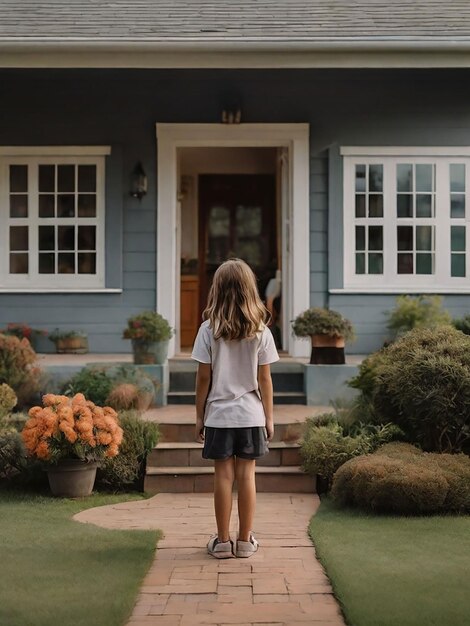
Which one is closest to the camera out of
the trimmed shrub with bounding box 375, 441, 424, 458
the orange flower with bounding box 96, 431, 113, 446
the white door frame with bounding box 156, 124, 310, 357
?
the trimmed shrub with bounding box 375, 441, 424, 458

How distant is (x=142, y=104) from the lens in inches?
389

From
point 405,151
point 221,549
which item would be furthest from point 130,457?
point 405,151

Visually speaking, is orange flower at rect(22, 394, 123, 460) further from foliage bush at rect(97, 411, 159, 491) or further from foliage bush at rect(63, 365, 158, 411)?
foliage bush at rect(63, 365, 158, 411)

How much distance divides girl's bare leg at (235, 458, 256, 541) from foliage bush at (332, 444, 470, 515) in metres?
1.09

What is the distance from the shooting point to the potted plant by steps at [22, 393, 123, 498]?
6.08m

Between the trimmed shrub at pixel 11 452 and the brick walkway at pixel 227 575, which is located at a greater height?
the trimmed shrub at pixel 11 452

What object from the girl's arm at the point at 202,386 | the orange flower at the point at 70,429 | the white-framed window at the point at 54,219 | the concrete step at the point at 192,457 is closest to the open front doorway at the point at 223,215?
the white-framed window at the point at 54,219

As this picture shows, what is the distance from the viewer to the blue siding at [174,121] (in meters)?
9.86

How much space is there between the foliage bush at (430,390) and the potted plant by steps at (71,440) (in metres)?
2.06

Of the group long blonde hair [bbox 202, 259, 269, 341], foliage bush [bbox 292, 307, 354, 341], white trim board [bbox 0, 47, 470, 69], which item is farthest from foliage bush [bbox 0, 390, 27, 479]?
white trim board [bbox 0, 47, 470, 69]

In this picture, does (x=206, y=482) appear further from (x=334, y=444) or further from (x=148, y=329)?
(x=148, y=329)

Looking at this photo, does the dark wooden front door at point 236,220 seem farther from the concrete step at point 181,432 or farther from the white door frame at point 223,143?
the concrete step at point 181,432

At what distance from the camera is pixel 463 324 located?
353 inches

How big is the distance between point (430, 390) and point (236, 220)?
24.5ft
